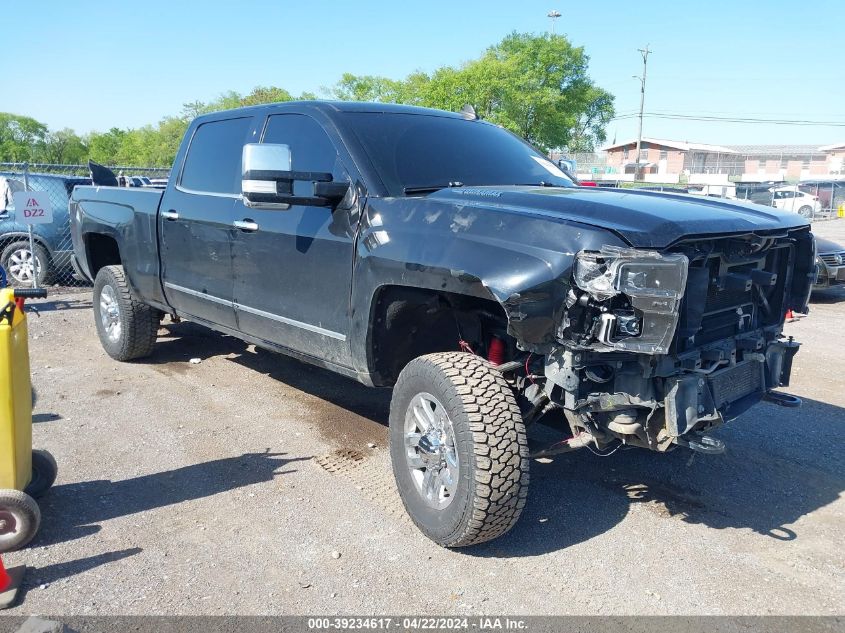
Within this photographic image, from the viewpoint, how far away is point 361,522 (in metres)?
3.58

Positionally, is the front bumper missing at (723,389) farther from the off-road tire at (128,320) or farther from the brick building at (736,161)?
the brick building at (736,161)

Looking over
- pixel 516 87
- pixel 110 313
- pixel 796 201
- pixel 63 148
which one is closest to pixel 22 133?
pixel 63 148

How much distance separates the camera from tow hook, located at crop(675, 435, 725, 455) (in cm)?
299

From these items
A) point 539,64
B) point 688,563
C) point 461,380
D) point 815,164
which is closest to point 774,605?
point 688,563

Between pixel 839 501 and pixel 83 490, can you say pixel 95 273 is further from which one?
pixel 839 501

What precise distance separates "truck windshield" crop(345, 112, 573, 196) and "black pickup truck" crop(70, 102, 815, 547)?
0.01 meters

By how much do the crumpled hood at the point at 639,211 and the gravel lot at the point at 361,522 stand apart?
1.40 meters

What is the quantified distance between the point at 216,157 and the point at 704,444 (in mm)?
3747

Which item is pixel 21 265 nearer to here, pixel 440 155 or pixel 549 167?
pixel 440 155

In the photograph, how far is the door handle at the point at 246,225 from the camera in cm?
440

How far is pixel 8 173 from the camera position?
1040 centimetres

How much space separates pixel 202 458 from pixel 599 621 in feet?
8.39

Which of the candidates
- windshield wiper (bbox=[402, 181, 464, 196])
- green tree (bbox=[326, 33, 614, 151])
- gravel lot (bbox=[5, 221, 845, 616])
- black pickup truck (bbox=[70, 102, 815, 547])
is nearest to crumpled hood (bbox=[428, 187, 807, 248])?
black pickup truck (bbox=[70, 102, 815, 547])

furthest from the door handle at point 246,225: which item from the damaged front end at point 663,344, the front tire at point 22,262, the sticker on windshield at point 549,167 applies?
the front tire at point 22,262
